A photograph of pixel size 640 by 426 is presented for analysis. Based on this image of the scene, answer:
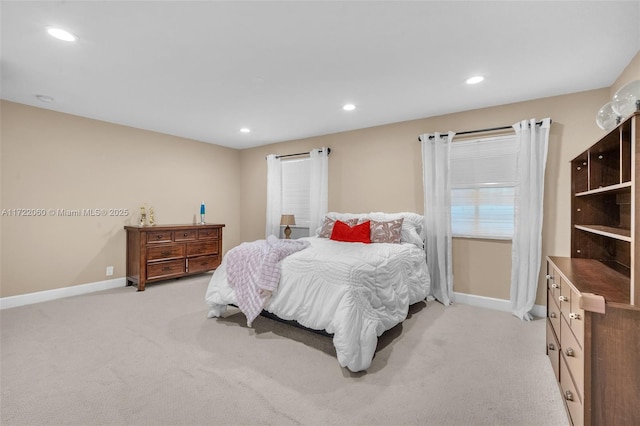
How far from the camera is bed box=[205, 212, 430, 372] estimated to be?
2176 millimetres

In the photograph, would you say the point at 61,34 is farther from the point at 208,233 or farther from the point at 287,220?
the point at 287,220

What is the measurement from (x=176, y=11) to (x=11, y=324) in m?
3.41

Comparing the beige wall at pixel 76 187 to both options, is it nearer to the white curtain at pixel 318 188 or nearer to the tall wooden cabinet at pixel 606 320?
the white curtain at pixel 318 188

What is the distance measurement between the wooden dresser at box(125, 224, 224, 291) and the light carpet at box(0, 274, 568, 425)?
42.4 inches

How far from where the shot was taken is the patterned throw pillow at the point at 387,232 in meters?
3.63

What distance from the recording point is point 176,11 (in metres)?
1.90

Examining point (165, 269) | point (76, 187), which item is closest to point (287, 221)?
point (165, 269)

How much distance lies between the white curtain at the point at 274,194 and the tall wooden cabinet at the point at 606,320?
4.16m

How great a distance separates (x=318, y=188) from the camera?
492 centimetres

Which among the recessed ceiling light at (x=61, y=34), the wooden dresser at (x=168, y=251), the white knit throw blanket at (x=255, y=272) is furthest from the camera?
the wooden dresser at (x=168, y=251)

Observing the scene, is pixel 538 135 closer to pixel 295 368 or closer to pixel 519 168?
pixel 519 168

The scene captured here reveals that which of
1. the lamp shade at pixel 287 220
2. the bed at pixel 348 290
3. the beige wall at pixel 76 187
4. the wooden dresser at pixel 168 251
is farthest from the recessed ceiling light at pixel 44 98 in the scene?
the lamp shade at pixel 287 220

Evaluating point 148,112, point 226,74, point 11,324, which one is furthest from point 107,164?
point 226,74

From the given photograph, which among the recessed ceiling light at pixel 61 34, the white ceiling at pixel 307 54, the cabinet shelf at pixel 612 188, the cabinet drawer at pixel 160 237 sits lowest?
the cabinet drawer at pixel 160 237
